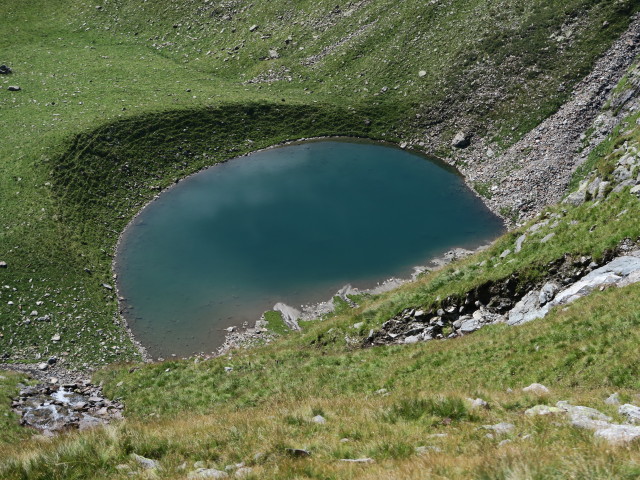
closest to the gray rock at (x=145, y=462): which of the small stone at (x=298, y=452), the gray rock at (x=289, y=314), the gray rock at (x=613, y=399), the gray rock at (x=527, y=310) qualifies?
the small stone at (x=298, y=452)

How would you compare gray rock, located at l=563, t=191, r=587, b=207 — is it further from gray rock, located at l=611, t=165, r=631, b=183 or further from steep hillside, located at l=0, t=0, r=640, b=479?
gray rock, located at l=611, t=165, r=631, b=183

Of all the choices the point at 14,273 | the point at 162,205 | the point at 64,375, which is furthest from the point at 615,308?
the point at 162,205

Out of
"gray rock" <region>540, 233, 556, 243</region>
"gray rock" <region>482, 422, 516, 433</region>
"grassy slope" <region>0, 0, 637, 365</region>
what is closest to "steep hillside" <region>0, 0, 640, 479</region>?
"gray rock" <region>482, 422, 516, 433</region>

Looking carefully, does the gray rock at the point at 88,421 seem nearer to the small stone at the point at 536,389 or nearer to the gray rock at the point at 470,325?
the gray rock at the point at 470,325

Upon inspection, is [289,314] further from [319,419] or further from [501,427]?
[501,427]

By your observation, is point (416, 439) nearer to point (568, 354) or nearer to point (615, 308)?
point (568, 354)

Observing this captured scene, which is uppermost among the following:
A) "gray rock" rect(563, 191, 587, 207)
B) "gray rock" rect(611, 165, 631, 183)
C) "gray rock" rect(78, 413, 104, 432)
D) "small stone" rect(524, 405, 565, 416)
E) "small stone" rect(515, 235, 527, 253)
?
"gray rock" rect(611, 165, 631, 183)

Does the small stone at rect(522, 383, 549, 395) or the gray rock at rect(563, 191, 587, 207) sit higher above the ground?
the gray rock at rect(563, 191, 587, 207)
